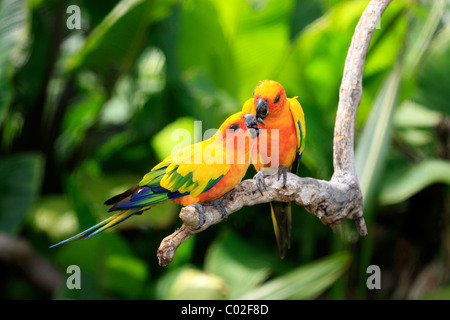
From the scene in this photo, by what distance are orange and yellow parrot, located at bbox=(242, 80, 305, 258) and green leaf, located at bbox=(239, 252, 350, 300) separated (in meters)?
0.62

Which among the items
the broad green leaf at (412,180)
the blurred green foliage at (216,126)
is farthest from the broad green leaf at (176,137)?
the broad green leaf at (412,180)

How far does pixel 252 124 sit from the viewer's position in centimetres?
50

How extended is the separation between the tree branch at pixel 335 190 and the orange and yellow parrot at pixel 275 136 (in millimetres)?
17

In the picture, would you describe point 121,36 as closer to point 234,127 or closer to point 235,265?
point 235,265

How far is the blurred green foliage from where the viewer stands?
124 centimetres

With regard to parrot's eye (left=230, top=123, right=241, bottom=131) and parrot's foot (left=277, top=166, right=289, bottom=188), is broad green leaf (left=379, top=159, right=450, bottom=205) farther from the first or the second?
parrot's eye (left=230, top=123, right=241, bottom=131)

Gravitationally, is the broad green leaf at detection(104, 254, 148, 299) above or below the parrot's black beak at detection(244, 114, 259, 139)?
below

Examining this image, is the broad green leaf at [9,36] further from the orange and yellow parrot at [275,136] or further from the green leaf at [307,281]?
the orange and yellow parrot at [275,136]

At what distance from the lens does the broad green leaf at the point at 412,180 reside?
133cm

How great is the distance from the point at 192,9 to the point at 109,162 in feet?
1.79

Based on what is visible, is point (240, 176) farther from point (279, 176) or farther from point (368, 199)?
point (368, 199)

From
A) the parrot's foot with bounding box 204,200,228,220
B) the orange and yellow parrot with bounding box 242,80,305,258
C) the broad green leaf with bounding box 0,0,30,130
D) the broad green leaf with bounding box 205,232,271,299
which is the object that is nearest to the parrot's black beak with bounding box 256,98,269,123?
the orange and yellow parrot with bounding box 242,80,305,258

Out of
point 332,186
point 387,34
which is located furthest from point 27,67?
point 332,186
